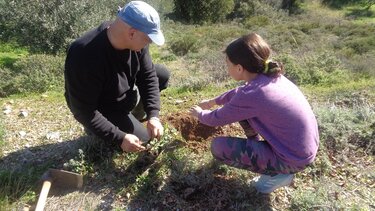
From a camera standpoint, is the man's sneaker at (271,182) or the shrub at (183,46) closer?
the man's sneaker at (271,182)

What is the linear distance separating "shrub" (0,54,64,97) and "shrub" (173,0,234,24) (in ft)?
50.0

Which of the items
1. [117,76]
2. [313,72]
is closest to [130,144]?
[117,76]

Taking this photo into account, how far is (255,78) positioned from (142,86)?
3.53 ft

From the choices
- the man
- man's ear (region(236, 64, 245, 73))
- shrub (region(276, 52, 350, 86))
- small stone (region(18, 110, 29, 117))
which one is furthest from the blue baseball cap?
shrub (region(276, 52, 350, 86))

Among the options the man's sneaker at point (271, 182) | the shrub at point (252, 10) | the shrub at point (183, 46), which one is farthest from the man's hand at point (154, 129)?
the shrub at point (252, 10)

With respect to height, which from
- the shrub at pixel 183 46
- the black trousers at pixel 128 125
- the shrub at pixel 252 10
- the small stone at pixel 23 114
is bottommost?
the shrub at pixel 252 10

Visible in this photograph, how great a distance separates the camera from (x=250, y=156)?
2.82 metres

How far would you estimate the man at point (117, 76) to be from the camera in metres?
2.62

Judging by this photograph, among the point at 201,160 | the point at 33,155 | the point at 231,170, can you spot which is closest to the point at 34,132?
the point at 33,155

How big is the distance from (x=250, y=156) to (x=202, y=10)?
784 inches

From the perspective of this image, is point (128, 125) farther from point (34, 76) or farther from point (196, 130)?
point (34, 76)

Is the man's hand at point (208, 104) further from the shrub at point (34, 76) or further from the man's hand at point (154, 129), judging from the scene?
the shrub at point (34, 76)

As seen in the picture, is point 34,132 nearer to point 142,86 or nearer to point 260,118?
point 142,86

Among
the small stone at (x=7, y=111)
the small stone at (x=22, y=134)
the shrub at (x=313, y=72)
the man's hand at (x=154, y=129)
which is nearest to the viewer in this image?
the man's hand at (x=154, y=129)
